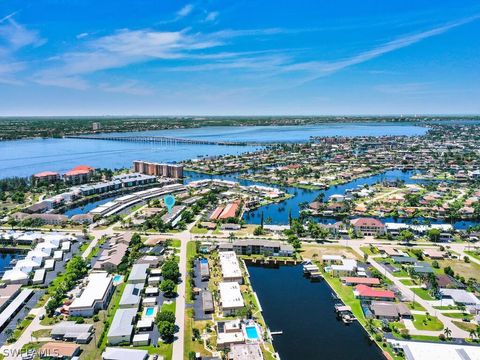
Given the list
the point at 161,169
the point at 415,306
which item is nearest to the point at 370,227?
the point at 415,306

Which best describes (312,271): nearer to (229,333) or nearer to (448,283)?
(448,283)

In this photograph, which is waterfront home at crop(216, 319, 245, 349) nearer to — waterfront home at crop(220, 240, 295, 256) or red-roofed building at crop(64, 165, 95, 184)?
waterfront home at crop(220, 240, 295, 256)

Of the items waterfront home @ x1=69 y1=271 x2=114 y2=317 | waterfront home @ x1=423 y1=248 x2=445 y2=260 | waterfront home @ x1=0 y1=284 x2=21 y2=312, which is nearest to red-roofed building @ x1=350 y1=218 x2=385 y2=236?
waterfront home @ x1=423 y1=248 x2=445 y2=260

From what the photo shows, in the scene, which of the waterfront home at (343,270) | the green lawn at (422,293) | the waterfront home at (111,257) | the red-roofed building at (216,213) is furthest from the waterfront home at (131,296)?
the green lawn at (422,293)

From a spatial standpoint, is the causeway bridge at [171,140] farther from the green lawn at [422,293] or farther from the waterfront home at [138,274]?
the green lawn at [422,293]

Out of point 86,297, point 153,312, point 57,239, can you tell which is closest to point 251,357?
point 153,312
